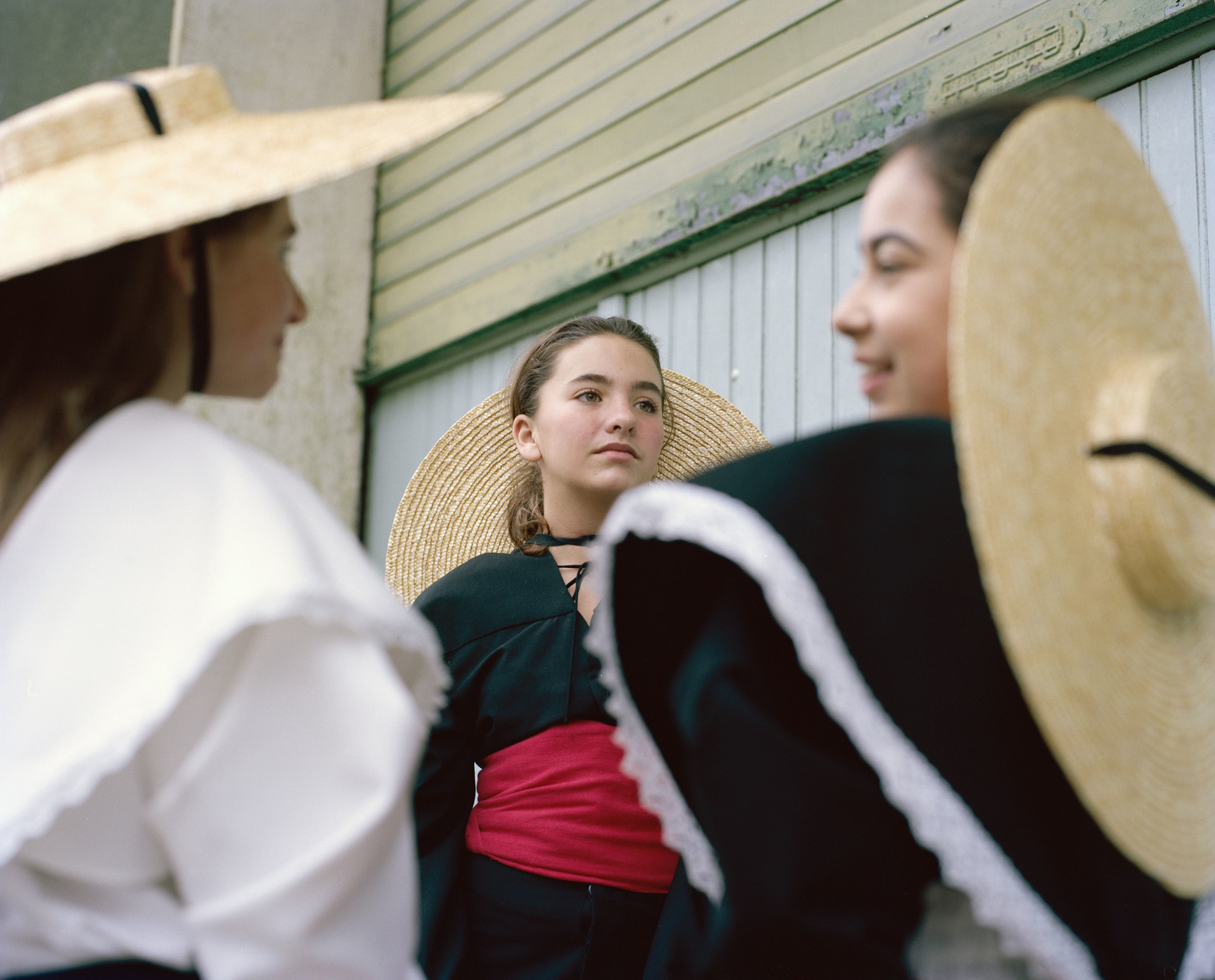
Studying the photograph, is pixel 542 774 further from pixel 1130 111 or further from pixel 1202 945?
pixel 1130 111

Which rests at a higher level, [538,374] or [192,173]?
[538,374]

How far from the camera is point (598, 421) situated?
2.20 metres

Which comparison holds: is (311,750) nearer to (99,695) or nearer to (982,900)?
(99,695)

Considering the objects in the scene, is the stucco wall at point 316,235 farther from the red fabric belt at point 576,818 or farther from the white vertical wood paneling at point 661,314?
the red fabric belt at point 576,818

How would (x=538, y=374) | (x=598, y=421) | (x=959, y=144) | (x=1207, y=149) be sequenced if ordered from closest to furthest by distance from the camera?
(x=959, y=144) < (x=598, y=421) < (x=538, y=374) < (x=1207, y=149)

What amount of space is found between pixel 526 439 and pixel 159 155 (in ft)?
4.46

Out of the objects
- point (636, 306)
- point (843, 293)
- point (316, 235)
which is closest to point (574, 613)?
point (843, 293)

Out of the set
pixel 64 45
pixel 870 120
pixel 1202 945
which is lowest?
pixel 1202 945

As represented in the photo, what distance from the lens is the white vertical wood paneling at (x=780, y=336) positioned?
11.3 feet

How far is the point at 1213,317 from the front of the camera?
2.47 metres

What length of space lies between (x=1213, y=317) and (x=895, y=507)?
71.0 inches

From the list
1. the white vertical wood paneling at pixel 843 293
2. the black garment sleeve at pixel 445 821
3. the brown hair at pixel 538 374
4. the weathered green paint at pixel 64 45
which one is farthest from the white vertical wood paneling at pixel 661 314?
the weathered green paint at pixel 64 45

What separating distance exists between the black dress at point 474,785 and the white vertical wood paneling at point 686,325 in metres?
1.85

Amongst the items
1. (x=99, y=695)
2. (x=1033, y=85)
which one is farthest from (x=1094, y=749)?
(x=1033, y=85)
